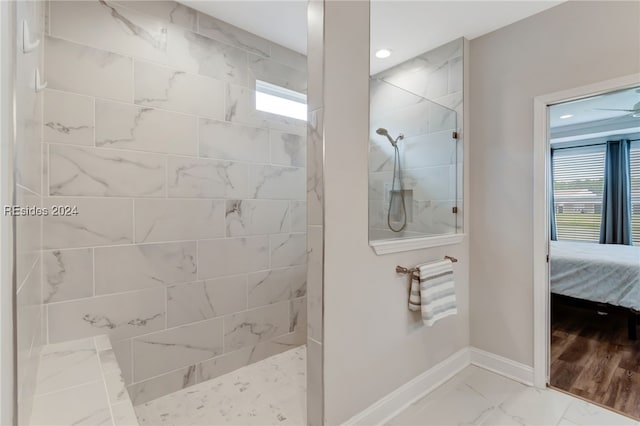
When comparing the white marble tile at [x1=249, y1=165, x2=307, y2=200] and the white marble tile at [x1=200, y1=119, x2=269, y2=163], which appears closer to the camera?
the white marble tile at [x1=200, y1=119, x2=269, y2=163]

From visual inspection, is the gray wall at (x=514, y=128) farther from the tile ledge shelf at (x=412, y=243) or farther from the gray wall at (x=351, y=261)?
the gray wall at (x=351, y=261)

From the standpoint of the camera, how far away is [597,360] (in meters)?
2.43

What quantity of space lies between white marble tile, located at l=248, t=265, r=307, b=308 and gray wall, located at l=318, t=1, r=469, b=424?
1041mm

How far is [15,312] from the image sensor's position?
779mm

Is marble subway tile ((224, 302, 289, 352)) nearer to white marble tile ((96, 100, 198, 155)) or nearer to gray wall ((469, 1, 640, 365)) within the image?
white marble tile ((96, 100, 198, 155))

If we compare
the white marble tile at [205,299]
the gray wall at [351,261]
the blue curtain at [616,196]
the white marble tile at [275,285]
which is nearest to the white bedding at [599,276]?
the blue curtain at [616,196]

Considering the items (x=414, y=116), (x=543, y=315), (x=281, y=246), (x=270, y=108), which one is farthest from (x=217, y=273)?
(x=543, y=315)

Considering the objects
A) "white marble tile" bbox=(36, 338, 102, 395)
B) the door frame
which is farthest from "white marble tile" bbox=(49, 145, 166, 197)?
the door frame

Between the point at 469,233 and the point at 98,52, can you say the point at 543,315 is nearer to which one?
the point at 469,233

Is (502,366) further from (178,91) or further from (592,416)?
(178,91)

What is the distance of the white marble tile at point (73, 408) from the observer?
1.02 m

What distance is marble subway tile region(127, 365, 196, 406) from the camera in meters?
1.87

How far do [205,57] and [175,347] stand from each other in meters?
2.00

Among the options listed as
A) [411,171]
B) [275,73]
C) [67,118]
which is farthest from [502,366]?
[67,118]
